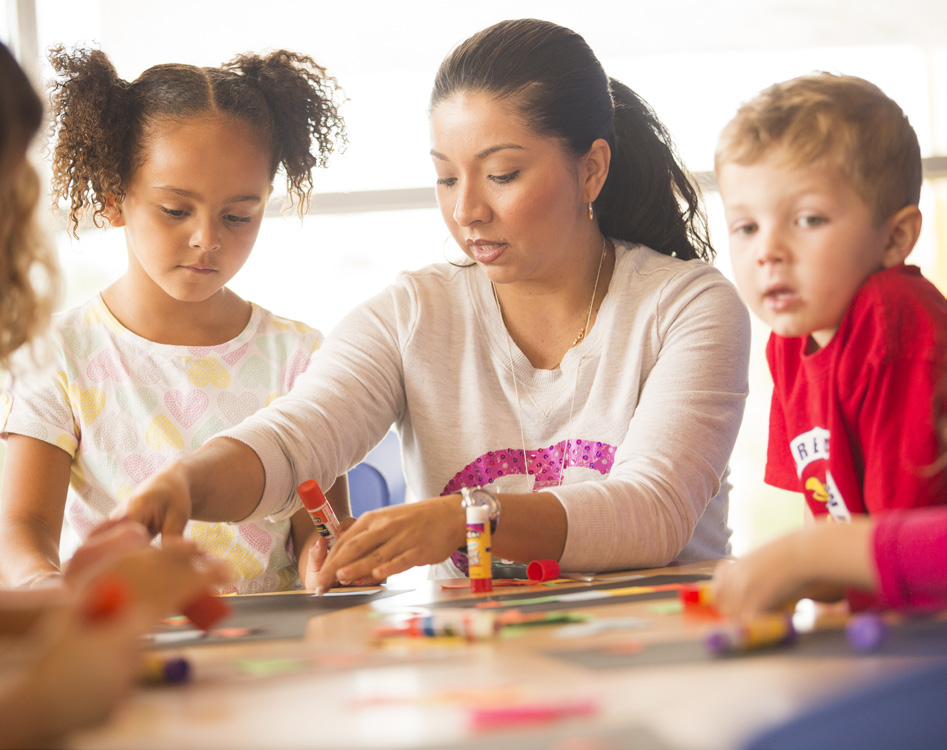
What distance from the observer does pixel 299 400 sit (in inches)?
57.2

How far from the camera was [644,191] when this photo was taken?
66.9 inches

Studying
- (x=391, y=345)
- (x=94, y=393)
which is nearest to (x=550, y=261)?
(x=391, y=345)

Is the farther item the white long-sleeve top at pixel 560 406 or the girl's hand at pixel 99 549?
the white long-sleeve top at pixel 560 406

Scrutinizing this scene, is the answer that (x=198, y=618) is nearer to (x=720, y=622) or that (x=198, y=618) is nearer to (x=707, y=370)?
(x=720, y=622)

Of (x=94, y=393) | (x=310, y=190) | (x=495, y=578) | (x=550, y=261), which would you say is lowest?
(x=495, y=578)

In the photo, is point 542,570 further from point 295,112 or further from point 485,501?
point 295,112

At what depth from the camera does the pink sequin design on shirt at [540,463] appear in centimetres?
148

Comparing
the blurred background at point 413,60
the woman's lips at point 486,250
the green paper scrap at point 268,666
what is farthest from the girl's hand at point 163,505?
the blurred background at point 413,60

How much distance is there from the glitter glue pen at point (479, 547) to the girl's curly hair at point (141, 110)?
903mm

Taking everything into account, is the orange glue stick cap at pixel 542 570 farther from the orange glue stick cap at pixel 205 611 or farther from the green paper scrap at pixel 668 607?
the orange glue stick cap at pixel 205 611

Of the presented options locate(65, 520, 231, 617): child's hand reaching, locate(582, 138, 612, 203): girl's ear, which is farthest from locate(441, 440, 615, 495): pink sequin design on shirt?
locate(65, 520, 231, 617): child's hand reaching

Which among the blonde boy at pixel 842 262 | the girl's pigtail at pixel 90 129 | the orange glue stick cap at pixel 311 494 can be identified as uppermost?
the girl's pigtail at pixel 90 129

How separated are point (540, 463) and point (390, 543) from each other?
0.42m

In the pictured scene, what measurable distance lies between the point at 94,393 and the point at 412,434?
568 millimetres
